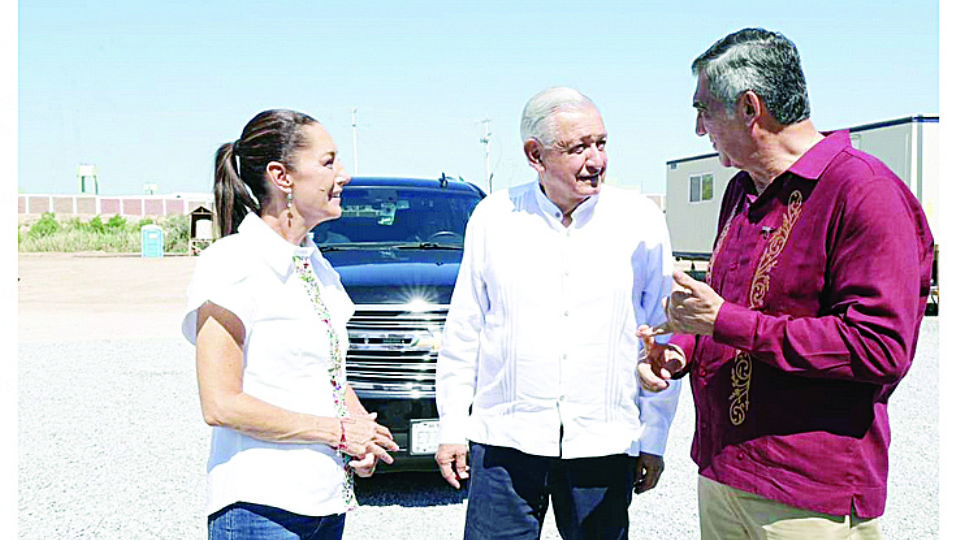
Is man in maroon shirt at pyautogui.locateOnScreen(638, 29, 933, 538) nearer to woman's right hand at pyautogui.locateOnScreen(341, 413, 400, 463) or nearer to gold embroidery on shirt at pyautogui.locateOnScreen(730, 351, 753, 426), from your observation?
gold embroidery on shirt at pyautogui.locateOnScreen(730, 351, 753, 426)

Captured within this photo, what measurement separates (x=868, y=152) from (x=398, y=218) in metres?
13.6

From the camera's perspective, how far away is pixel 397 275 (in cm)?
580

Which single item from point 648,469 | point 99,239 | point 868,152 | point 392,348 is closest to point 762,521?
point 648,469

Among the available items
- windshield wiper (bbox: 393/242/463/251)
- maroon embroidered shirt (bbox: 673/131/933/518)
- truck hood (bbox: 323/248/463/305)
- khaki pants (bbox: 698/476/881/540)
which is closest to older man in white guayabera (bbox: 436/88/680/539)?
khaki pants (bbox: 698/476/881/540)

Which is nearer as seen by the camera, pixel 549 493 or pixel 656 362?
pixel 656 362

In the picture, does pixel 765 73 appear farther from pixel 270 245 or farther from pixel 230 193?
pixel 230 193

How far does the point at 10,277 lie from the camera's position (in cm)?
389

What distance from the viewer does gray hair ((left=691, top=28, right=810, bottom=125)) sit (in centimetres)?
238

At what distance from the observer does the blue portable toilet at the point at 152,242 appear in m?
40.2

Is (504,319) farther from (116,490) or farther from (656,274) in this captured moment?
(116,490)

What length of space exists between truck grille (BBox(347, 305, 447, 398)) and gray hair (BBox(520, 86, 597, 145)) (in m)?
2.55

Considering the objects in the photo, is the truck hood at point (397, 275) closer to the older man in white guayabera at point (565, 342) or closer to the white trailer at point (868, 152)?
the older man in white guayabera at point (565, 342)

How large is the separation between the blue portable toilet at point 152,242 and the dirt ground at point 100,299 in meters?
3.30

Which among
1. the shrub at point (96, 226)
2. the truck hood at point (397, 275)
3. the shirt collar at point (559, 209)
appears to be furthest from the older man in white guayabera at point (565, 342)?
the shrub at point (96, 226)
